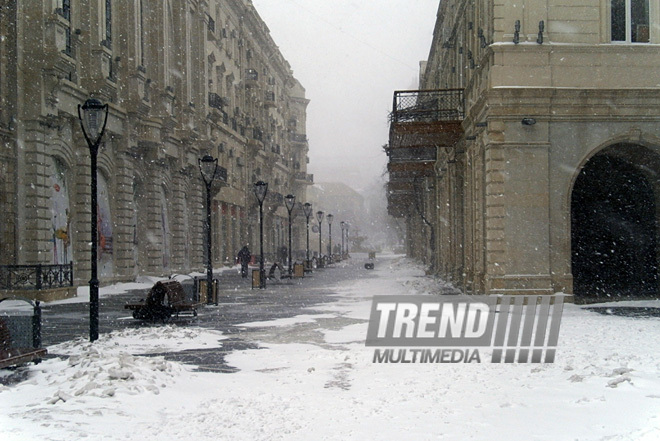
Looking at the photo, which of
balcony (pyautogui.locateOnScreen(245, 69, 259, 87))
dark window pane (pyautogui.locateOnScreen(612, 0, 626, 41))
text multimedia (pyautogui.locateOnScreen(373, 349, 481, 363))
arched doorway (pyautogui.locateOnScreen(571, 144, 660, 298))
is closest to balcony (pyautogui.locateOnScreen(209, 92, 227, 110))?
balcony (pyautogui.locateOnScreen(245, 69, 259, 87))

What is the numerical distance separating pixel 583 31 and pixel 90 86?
53.5 feet

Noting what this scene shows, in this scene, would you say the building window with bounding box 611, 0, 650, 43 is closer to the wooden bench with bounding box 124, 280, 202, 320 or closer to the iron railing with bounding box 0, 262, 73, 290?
the wooden bench with bounding box 124, 280, 202, 320

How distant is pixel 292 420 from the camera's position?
628 cm

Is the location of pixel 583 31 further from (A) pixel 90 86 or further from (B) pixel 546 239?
(A) pixel 90 86

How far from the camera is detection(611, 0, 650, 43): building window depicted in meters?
16.3

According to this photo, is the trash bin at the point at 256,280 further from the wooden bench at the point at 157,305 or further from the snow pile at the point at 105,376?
the snow pile at the point at 105,376

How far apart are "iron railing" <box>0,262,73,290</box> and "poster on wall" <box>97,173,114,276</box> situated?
6.09 metres

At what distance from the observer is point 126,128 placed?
1071 inches

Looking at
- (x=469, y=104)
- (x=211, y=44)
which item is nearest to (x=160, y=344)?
(x=469, y=104)

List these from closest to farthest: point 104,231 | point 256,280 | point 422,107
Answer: point 422,107 → point 256,280 → point 104,231

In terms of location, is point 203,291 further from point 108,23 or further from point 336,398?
point 108,23

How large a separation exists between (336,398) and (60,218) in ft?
58.2

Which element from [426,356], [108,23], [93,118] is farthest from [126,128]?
[426,356]

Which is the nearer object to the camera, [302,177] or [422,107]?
[422,107]
